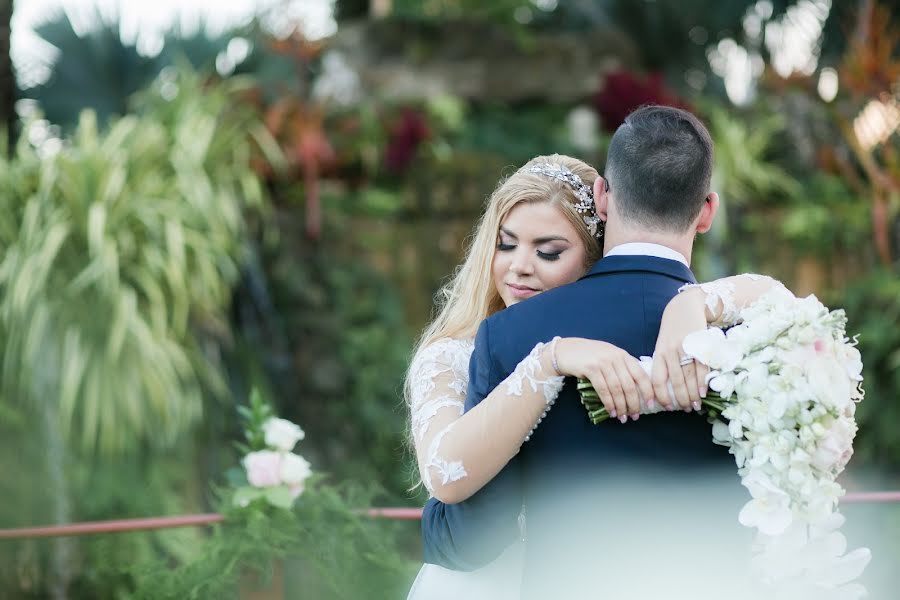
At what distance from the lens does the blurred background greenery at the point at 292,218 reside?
6398 mm

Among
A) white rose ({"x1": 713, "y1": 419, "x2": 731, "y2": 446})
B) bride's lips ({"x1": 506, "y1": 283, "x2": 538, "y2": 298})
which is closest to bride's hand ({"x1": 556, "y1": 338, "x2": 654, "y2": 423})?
white rose ({"x1": 713, "y1": 419, "x2": 731, "y2": 446})

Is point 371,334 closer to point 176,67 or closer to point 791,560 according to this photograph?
point 176,67

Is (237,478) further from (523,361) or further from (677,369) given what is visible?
(677,369)

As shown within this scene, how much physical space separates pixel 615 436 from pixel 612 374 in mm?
152

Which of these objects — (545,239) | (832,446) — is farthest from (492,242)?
(832,446)

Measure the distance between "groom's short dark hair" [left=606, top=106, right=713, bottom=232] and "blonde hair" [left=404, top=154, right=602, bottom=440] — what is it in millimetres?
320

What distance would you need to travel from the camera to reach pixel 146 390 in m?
6.45

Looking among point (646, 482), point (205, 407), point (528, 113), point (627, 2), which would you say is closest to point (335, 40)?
point (528, 113)

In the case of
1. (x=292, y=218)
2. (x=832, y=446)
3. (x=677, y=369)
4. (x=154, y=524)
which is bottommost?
(x=832, y=446)

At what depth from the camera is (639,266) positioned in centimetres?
192

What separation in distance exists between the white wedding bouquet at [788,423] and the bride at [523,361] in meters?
0.04

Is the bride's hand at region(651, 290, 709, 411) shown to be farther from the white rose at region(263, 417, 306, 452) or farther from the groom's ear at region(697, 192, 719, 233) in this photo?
the white rose at region(263, 417, 306, 452)

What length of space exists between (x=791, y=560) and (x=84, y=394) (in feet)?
17.3

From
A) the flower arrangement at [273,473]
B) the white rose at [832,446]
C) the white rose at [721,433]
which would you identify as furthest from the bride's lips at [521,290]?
the flower arrangement at [273,473]
